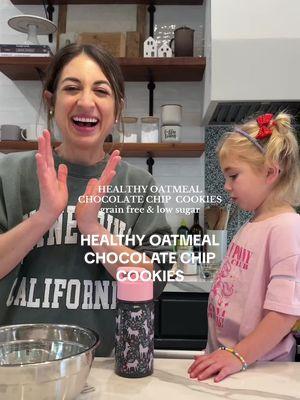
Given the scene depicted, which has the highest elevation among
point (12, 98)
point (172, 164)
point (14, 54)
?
point (14, 54)

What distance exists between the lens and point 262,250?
705mm

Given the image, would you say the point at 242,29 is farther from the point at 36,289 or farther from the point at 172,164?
the point at 36,289

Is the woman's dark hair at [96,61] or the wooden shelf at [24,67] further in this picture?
the wooden shelf at [24,67]

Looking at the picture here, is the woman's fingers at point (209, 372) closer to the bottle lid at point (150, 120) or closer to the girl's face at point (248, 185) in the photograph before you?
the girl's face at point (248, 185)

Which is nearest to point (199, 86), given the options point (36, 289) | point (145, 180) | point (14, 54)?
→ point (14, 54)

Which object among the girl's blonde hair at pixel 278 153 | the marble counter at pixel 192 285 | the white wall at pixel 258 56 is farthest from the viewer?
the white wall at pixel 258 56

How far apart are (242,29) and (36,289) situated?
49.9 inches

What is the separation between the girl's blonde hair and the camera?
29.0 inches

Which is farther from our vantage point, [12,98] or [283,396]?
[12,98]

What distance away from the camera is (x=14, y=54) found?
1719mm

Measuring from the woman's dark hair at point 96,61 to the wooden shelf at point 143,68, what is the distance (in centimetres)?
104

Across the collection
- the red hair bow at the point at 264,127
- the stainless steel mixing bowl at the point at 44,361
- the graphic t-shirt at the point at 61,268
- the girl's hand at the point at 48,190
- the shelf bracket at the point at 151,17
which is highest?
the shelf bracket at the point at 151,17

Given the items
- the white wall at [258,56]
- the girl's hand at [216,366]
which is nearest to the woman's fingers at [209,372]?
the girl's hand at [216,366]

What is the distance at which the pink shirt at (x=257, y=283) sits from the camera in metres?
0.65
